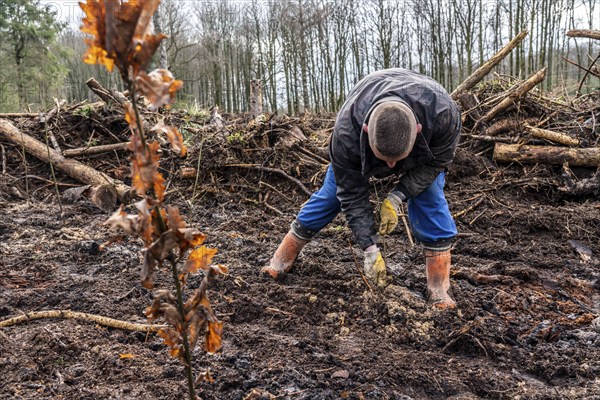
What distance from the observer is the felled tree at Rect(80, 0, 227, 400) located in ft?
3.23

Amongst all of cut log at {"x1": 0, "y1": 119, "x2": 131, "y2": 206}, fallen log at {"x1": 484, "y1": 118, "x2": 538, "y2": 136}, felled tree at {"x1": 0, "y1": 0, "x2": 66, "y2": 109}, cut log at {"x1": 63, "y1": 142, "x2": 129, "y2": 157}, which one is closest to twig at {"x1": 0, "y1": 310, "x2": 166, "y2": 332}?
cut log at {"x1": 0, "y1": 119, "x2": 131, "y2": 206}

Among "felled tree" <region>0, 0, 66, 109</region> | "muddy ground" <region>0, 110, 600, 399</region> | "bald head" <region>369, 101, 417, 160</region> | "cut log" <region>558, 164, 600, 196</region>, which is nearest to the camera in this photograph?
"muddy ground" <region>0, 110, 600, 399</region>

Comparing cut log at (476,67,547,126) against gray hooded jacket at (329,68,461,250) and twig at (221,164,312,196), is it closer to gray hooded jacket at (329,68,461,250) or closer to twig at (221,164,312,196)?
twig at (221,164,312,196)

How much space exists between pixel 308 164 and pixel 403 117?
11.8 ft

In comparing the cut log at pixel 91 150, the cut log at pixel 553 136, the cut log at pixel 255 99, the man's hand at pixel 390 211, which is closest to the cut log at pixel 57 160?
the cut log at pixel 91 150

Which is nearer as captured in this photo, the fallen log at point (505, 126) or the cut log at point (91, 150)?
the fallen log at point (505, 126)

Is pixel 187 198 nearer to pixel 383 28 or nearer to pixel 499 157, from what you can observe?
pixel 499 157

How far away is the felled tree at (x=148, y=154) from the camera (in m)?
→ 0.99

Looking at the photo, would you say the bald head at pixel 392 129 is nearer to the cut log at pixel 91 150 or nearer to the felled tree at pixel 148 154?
the felled tree at pixel 148 154

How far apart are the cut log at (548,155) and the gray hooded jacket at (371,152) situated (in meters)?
3.31

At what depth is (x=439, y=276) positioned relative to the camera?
300 cm

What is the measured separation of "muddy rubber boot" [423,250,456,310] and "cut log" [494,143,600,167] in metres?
3.27

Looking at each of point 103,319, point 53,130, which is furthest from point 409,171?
point 53,130

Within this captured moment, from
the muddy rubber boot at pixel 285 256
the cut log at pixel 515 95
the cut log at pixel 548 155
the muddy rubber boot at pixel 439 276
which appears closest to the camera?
the muddy rubber boot at pixel 439 276
